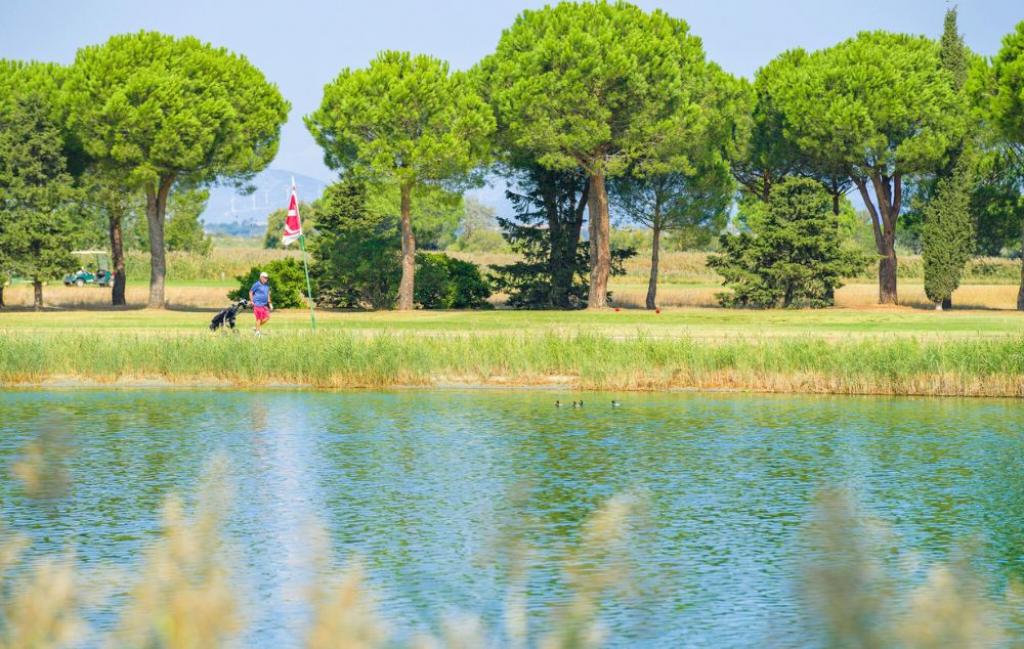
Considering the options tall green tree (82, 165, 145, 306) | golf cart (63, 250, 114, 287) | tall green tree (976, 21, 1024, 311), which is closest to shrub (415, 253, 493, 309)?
tall green tree (82, 165, 145, 306)

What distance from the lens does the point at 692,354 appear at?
3491 cm

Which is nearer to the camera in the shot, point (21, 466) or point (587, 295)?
point (21, 466)

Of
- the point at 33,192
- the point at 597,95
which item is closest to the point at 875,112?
the point at 597,95

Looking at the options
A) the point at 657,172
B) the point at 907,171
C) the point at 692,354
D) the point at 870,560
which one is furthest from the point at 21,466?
the point at 907,171

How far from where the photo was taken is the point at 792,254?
225 ft

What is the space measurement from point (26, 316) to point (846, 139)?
122 ft

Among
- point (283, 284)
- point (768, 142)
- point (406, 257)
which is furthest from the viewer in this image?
point (768, 142)

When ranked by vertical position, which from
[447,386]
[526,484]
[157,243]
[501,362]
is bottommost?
[526,484]

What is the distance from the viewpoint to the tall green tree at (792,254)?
67.7m

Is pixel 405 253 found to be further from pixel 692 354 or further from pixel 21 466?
pixel 21 466

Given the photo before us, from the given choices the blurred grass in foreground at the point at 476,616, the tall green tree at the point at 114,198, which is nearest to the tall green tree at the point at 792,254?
the tall green tree at the point at 114,198

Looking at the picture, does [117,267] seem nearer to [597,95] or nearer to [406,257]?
[406,257]

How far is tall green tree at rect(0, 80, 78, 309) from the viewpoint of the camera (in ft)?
218

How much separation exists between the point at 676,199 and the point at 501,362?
37882mm
